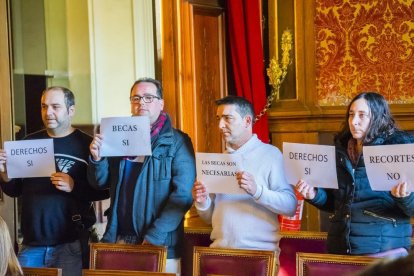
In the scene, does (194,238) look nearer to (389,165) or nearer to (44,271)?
(44,271)

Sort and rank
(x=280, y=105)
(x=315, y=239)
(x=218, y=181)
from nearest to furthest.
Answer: (x=218, y=181) < (x=315, y=239) < (x=280, y=105)

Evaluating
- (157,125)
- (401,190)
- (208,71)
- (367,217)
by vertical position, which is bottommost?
(367,217)

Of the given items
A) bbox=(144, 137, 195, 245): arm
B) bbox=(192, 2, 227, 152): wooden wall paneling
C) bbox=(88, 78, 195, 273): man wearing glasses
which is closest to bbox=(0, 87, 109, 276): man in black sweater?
bbox=(88, 78, 195, 273): man wearing glasses

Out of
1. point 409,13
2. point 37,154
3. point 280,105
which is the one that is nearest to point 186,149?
point 37,154

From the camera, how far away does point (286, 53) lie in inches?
172

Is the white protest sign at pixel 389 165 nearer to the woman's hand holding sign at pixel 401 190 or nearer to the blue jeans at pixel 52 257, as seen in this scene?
the woman's hand holding sign at pixel 401 190

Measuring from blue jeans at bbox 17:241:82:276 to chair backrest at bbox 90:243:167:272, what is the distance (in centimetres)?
22

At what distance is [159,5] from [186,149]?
6.05 feet

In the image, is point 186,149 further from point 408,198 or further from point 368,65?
point 368,65

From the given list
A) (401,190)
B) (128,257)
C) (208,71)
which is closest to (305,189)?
(401,190)

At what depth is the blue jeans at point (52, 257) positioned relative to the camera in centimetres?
271

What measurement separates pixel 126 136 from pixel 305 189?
2.46 feet

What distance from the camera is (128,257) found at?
2496mm

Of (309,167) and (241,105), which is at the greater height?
(241,105)
